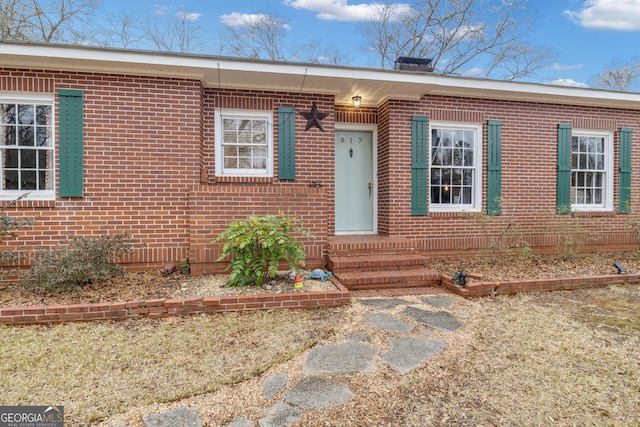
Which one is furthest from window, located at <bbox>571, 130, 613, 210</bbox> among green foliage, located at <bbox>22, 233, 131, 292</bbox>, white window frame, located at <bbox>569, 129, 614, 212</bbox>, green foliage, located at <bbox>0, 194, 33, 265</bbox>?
green foliage, located at <bbox>0, 194, 33, 265</bbox>

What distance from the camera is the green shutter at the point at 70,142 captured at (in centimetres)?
480

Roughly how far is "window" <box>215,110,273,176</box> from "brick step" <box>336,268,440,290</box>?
Answer: 2.35 metres

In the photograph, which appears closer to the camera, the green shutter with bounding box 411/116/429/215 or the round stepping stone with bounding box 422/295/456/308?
the round stepping stone with bounding box 422/295/456/308

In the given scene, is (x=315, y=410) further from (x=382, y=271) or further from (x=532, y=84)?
(x=532, y=84)

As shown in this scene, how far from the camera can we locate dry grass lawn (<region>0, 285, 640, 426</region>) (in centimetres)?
205

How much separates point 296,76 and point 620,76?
Answer: 62.8 feet

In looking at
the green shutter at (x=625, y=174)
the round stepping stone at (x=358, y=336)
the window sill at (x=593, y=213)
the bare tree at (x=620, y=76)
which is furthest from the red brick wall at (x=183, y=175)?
the bare tree at (x=620, y=76)

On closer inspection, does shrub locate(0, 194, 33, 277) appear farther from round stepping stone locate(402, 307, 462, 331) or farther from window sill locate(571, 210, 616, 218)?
window sill locate(571, 210, 616, 218)

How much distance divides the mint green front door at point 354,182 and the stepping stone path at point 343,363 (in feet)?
9.32

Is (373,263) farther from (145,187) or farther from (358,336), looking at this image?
(145,187)

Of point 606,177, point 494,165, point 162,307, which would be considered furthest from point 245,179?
point 606,177

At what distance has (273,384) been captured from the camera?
7.73 feet

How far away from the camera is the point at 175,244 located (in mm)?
5129

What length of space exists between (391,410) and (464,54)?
16.5m
